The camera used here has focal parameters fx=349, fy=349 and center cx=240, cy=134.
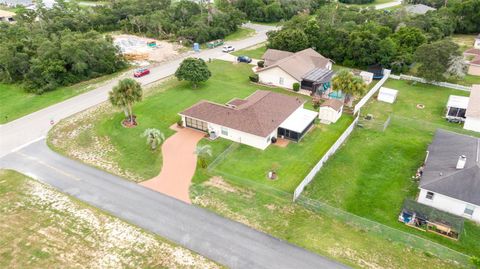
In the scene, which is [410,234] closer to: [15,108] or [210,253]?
[210,253]

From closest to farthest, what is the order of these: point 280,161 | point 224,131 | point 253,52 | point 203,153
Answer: point 203,153, point 280,161, point 224,131, point 253,52

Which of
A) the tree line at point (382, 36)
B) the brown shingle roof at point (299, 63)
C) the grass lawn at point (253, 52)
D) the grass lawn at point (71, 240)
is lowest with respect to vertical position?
the grass lawn at point (71, 240)

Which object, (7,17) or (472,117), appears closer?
(472,117)

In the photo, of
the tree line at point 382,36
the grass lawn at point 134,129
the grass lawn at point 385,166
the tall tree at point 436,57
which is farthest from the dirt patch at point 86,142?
the tall tree at point 436,57

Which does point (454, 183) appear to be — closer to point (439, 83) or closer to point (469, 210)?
point (469, 210)

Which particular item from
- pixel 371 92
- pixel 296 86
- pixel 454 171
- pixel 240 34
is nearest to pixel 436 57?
pixel 371 92

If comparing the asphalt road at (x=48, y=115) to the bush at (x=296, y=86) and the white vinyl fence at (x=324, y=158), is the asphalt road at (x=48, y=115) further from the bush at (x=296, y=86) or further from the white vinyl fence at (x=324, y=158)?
the white vinyl fence at (x=324, y=158)
